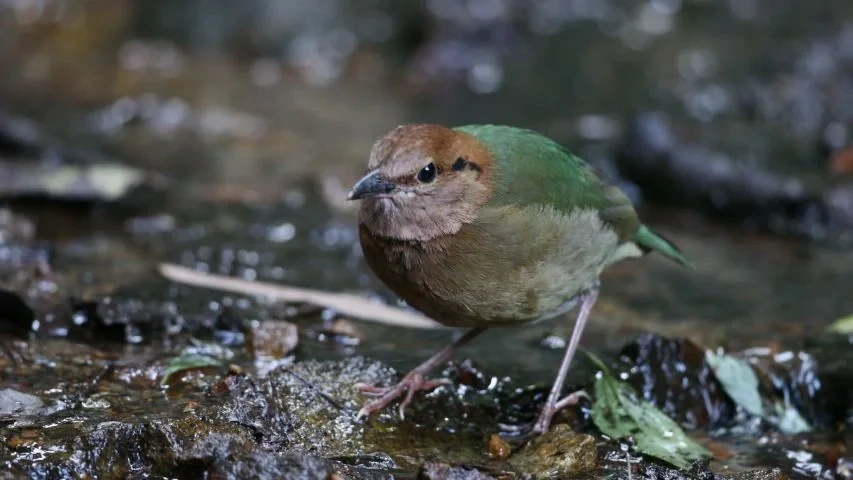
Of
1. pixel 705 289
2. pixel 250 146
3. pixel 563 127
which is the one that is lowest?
pixel 705 289

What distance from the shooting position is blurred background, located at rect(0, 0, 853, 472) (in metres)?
5.38

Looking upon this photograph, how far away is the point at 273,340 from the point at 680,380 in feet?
5.62

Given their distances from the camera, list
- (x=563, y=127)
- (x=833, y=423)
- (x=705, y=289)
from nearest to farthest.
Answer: (x=833, y=423)
(x=705, y=289)
(x=563, y=127)

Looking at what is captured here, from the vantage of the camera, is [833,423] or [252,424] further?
[833,423]

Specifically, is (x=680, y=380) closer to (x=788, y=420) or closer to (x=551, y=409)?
(x=788, y=420)

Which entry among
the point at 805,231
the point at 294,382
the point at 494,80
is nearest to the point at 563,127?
the point at 494,80

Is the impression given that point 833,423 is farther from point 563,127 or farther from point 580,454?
point 563,127

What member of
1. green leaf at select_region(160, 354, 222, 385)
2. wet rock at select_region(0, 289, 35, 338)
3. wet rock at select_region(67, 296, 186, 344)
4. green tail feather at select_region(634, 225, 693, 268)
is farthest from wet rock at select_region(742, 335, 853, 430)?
wet rock at select_region(0, 289, 35, 338)

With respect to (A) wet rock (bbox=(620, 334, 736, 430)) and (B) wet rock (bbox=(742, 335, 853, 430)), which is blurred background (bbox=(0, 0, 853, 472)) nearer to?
(B) wet rock (bbox=(742, 335, 853, 430))

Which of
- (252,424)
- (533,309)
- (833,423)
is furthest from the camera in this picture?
(833,423)

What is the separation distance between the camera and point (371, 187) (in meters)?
3.79

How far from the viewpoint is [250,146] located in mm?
8867

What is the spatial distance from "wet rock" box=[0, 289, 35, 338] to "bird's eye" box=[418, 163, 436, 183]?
71.0 inches

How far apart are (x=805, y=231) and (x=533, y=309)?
4.00 meters
